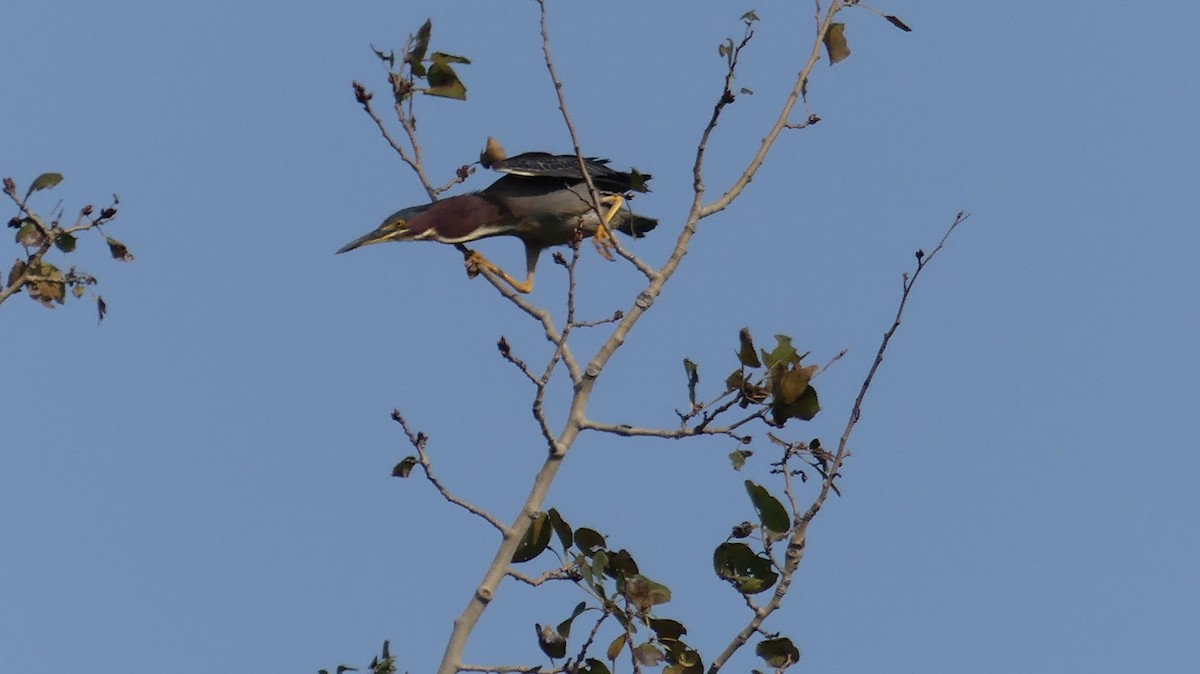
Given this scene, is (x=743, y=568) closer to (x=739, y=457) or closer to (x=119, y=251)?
(x=739, y=457)

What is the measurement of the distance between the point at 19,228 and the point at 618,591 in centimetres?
256

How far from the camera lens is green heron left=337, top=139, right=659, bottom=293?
24.7ft

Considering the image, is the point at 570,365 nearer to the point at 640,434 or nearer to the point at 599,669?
the point at 640,434

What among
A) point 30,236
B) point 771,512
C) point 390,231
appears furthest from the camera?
point 390,231

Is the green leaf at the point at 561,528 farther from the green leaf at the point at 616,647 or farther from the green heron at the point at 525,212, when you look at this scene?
the green heron at the point at 525,212

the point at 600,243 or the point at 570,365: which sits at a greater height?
the point at 600,243

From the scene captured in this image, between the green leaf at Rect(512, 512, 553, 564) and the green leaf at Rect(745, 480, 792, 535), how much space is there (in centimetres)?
75

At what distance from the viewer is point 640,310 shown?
4902 millimetres

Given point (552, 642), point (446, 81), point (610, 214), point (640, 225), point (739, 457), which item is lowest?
point (552, 642)

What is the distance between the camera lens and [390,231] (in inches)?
291

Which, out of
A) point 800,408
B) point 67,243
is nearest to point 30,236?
point 67,243

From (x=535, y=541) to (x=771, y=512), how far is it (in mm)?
844

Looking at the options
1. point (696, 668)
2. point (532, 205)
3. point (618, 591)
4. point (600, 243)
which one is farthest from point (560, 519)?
point (532, 205)

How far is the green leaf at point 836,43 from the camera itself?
5.55 meters
